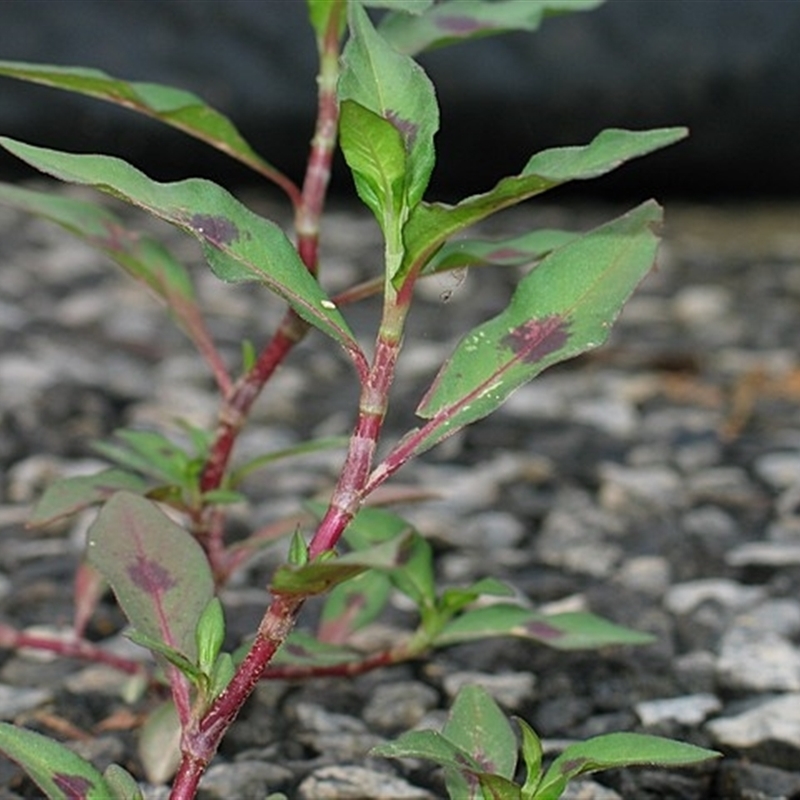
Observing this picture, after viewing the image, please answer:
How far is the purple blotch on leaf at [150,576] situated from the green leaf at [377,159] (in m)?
0.26

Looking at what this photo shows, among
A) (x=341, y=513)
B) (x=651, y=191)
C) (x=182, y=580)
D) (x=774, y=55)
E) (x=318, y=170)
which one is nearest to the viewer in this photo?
(x=341, y=513)

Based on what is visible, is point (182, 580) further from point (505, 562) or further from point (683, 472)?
point (683, 472)

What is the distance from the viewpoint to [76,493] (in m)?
1.13

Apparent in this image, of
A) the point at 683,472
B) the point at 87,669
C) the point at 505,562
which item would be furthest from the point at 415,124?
the point at 683,472

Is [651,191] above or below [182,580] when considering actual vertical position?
below

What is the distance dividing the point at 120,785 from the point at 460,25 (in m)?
0.59

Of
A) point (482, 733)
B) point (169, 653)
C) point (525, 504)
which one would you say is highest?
point (169, 653)

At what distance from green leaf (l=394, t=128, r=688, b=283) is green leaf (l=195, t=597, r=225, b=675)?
0.21 metres

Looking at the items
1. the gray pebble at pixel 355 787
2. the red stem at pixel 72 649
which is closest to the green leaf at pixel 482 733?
the gray pebble at pixel 355 787

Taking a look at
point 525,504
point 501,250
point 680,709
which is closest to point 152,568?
point 501,250

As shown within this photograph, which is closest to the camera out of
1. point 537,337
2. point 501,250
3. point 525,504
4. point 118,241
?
point 537,337

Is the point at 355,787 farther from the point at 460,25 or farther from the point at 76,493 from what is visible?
the point at 460,25

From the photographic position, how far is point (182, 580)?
38.7 inches

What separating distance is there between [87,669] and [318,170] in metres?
0.47
